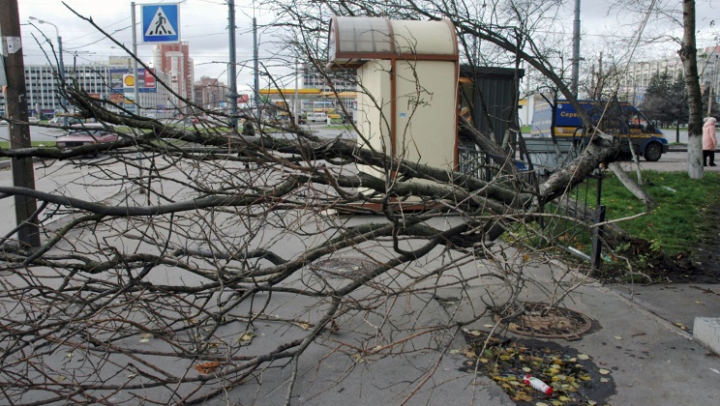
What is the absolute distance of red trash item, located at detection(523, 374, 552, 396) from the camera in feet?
13.0

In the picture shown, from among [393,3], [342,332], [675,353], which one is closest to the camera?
[675,353]

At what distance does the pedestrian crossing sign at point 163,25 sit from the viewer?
478 inches

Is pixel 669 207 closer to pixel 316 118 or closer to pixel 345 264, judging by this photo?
pixel 345 264

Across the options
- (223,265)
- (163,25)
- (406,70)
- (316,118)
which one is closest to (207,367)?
(223,265)

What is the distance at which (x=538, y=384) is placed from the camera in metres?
4.04

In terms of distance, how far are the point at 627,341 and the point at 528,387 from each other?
1.29 meters

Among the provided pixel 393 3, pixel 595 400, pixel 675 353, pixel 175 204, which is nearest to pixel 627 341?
pixel 675 353

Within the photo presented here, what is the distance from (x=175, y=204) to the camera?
13.5ft

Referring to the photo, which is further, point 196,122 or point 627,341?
point 627,341

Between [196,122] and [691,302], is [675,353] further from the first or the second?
[196,122]

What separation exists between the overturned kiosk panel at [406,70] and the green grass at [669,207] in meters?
2.63

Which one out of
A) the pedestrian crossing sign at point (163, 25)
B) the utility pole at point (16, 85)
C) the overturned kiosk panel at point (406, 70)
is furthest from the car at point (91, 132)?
the pedestrian crossing sign at point (163, 25)

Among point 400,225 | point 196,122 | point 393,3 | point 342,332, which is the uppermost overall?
point 393,3

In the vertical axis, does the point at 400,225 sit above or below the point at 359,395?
above
